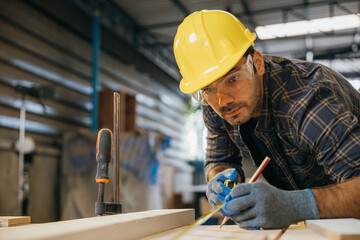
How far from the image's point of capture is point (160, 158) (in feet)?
19.3

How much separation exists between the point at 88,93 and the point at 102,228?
583cm

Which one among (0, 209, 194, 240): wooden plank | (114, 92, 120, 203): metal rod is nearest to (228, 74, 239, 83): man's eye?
(114, 92, 120, 203): metal rod

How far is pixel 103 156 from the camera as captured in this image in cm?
159

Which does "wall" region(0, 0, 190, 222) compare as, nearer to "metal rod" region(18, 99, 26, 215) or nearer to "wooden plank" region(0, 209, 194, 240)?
"metal rod" region(18, 99, 26, 215)

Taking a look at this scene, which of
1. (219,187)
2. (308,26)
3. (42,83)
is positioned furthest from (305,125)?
(308,26)

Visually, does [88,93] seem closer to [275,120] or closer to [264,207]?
[275,120]

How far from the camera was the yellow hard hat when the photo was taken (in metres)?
1.84

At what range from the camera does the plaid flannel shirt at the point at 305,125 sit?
5.21ft

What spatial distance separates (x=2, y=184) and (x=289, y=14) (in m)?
7.57

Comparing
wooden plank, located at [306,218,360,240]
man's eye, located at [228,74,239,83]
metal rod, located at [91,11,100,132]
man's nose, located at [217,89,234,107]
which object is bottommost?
wooden plank, located at [306,218,360,240]

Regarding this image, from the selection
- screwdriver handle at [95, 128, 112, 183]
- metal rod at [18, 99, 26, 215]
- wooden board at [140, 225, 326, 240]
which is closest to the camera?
wooden board at [140, 225, 326, 240]

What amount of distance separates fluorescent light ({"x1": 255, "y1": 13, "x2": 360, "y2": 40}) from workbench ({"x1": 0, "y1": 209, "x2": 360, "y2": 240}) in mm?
8508

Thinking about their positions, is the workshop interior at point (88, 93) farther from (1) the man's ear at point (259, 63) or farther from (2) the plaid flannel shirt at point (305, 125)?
(1) the man's ear at point (259, 63)

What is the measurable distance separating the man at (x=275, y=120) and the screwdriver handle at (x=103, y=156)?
0.56 meters
